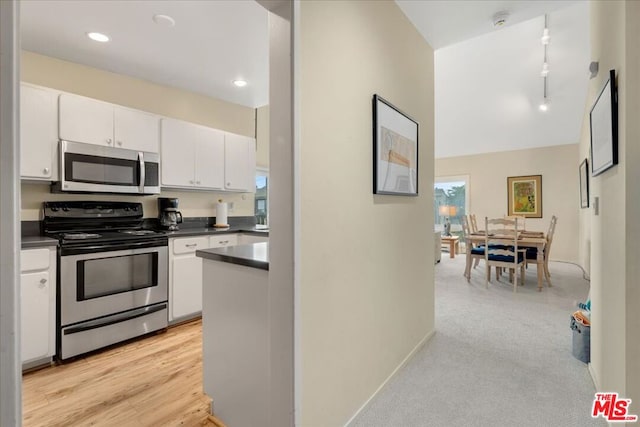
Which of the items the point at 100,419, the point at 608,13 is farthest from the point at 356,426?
the point at 608,13

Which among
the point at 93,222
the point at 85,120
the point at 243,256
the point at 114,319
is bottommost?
the point at 114,319

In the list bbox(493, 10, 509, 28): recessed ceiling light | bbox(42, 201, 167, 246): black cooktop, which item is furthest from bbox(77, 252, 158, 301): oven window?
bbox(493, 10, 509, 28): recessed ceiling light

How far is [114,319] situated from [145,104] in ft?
7.09

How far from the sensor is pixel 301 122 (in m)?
1.36

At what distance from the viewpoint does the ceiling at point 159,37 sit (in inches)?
84.4

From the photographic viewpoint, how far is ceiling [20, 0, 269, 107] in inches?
84.4

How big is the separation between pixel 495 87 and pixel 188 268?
563 centimetres

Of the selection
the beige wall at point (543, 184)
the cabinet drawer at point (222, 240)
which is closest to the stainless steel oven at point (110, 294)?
the cabinet drawer at point (222, 240)

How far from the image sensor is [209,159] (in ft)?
12.1

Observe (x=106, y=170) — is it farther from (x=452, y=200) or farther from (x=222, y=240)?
(x=452, y=200)

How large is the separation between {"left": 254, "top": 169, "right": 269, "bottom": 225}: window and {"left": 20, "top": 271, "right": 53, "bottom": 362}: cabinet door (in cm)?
287

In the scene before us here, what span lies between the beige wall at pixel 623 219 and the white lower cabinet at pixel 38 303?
3407 mm

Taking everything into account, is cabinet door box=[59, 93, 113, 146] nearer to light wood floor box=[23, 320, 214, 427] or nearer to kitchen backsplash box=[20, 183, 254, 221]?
kitchen backsplash box=[20, 183, 254, 221]

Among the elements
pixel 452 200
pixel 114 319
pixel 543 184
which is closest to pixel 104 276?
pixel 114 319
